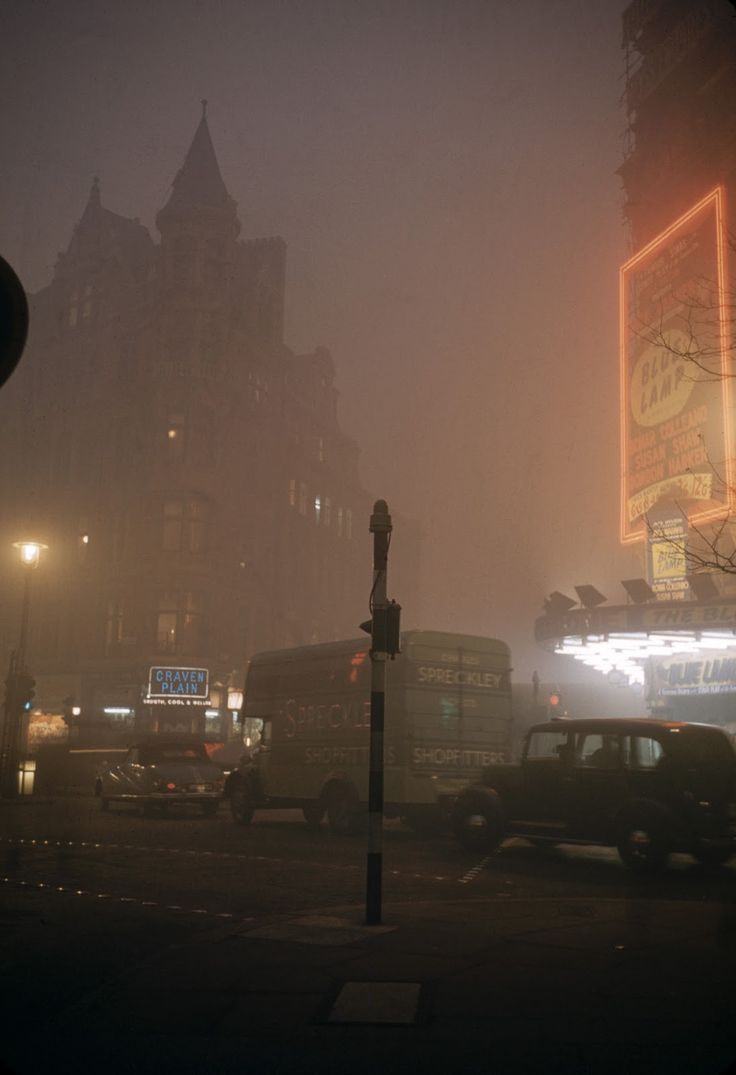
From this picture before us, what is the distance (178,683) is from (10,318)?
178 feet

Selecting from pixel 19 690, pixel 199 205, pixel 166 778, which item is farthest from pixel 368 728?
pixel 199 205

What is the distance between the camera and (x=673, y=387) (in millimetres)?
42375

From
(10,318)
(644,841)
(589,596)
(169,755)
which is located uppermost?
(589,596)

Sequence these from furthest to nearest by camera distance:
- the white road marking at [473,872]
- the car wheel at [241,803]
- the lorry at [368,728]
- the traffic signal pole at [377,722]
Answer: the car wheel at [241,803]
the lorry at [368,728]
the white road marking at [473,872]
the traffic signal pole at [377,722]

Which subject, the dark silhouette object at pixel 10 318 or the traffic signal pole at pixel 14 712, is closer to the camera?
the dark silhouette object at pixel 10 318

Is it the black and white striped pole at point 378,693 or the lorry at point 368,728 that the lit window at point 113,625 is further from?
the black and white striped pole at point 378,693

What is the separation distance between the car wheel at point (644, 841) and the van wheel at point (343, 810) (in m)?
6.87

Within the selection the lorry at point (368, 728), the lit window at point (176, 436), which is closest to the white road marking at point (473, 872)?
the lorry at point (368, 728)

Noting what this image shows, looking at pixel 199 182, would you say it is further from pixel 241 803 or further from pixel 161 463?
pixel 241 803

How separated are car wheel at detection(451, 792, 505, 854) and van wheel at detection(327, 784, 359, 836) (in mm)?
3719

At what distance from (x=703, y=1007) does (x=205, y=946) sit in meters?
4.10

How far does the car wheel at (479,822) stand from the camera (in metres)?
16.1

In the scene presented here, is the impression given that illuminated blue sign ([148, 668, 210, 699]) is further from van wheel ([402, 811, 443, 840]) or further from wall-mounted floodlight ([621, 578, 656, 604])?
van wheel ([402, 811, 443, 840])

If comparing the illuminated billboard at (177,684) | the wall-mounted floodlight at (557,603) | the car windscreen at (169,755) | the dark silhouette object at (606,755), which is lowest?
the car windscreen at (169,755)
